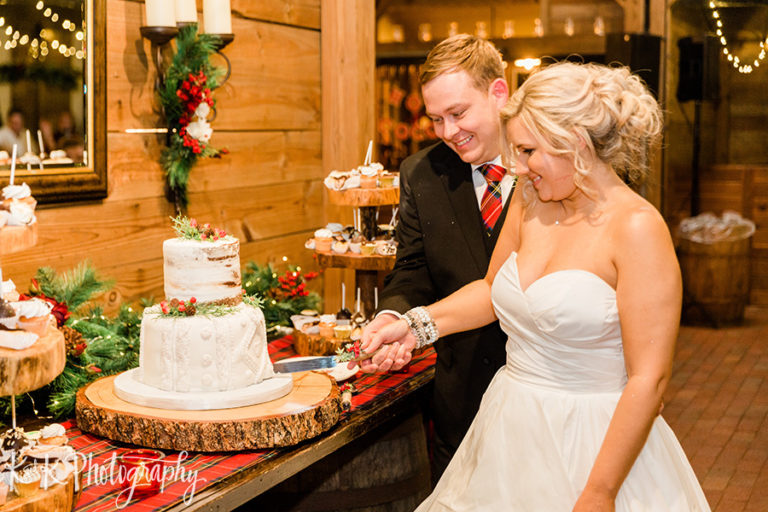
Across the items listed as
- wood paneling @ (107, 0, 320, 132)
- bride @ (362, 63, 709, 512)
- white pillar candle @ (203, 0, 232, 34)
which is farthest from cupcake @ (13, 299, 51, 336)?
white pillar candle @ (203, 0, 232, 34)

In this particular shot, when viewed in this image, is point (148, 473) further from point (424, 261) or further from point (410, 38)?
point (410, 38)

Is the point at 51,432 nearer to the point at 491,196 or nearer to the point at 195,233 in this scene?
the point at 195,233

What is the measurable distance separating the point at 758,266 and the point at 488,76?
5129 mm

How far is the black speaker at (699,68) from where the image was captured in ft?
21.1

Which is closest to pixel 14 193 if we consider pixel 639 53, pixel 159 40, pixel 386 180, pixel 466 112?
pixel 466 112

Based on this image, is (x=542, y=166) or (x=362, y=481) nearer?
(x=542, y=166)

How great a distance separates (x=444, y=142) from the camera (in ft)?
8.72

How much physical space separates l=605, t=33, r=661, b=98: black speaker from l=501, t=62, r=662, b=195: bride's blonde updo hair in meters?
4.49

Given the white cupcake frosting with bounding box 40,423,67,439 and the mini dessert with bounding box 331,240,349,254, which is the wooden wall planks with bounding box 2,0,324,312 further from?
the white cupcake frosting with bounding box 40,423,67,439

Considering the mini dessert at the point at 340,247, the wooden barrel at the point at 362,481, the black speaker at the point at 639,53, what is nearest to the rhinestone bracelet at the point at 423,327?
the wooden barrel at the point at 362,481

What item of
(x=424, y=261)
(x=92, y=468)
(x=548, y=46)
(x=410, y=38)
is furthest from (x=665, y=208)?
(x=92, y=468)

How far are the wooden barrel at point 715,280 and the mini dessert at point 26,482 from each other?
6358 millimetres

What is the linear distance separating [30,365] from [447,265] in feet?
4.61

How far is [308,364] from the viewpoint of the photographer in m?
2.47
